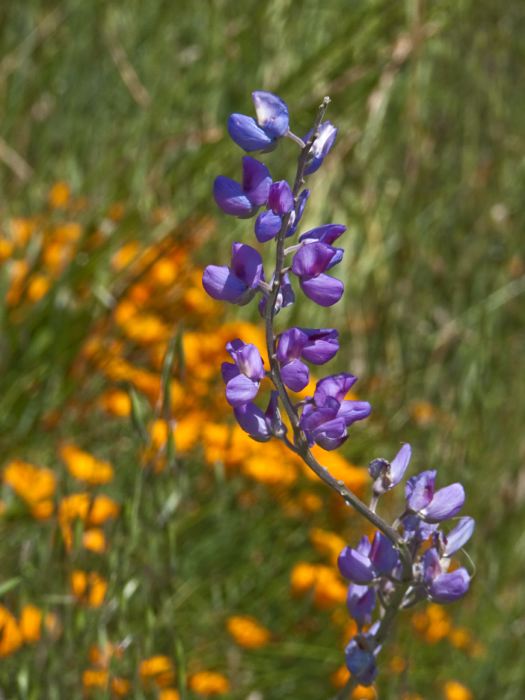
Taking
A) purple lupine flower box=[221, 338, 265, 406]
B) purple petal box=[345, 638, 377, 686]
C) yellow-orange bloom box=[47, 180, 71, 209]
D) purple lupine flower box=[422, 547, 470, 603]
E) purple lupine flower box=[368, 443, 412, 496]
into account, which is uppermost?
yellow-orange bloom box=[47, 180, 71, 209]

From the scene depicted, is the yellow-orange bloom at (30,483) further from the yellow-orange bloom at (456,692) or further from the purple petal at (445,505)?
the purple petal at (445,505)

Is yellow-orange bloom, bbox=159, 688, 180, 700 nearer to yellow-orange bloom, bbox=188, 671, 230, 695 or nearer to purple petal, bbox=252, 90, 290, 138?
yellow-orange bloom, bbox=188, 671, 230, 695

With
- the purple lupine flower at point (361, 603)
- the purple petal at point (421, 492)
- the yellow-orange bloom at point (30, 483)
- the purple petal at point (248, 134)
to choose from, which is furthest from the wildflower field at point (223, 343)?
the purple petal at point (248, 134)

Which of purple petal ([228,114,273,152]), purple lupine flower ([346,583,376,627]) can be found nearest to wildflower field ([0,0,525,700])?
purple lupine flower ([346,583,376,627])

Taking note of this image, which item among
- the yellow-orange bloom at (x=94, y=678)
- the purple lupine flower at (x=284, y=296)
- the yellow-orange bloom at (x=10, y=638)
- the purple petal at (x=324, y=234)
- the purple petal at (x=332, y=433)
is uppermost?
the purple petal at (x=324, y=234)

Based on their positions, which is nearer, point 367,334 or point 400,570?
point 400,570

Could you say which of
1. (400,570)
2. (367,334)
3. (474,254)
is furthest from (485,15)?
(400,570)

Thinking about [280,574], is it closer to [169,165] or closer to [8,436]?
[8,436]
